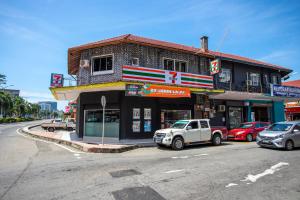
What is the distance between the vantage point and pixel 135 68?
47.7 feet

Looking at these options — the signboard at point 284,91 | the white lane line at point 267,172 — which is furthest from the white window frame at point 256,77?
the white lane line at point 267,172

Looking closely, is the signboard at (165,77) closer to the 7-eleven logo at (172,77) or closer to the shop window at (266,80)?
the 7-eleven logo at (172,77)

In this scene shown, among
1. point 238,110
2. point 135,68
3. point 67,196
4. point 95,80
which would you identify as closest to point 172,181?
point 67,196

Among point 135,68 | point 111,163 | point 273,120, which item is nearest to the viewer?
point 111,163

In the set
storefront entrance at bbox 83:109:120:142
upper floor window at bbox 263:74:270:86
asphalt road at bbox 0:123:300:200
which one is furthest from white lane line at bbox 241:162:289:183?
upper floor window at bbox 263:74:270:86

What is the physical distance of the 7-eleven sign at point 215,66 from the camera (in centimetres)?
1767

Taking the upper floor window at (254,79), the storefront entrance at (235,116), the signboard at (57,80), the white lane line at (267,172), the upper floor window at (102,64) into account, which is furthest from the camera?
the upper floor window at (254,79)

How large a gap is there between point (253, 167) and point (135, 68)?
10.1 metres

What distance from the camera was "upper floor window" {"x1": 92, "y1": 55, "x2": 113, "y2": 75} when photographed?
15.7 metres

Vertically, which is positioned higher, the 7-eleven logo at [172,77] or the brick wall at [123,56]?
the brick wall at [123,56]

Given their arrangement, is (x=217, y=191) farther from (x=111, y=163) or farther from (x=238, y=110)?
→ (x=238, y=110)

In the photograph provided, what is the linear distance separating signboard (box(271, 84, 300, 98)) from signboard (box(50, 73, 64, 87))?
20996 millimetres

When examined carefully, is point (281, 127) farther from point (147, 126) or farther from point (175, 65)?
point (175, 65)

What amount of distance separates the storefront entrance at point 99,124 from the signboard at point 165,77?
3076 mm
